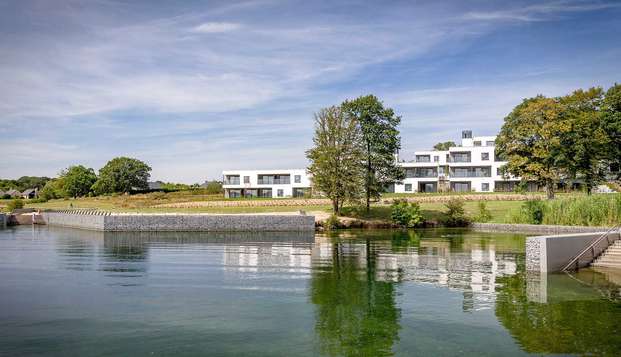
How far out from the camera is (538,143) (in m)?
60.9

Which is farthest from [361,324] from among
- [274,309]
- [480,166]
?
[480,166]

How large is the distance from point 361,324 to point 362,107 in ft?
162

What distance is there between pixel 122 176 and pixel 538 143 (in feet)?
262

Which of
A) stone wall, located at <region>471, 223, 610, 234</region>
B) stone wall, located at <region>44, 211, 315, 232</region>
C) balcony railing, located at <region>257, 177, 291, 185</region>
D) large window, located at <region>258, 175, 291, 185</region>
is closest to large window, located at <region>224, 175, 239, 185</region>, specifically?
balcony railing, located at <region>257, 177, 291, 185</region>

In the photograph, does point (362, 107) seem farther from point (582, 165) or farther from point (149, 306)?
point (149, 306)

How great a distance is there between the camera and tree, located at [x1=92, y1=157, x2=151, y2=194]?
352 ft

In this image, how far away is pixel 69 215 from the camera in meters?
61.6

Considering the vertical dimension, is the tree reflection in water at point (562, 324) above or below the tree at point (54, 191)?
below

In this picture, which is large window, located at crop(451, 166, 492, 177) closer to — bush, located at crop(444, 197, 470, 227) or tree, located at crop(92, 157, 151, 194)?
bush, located at crop(444, 197, 470, 227)

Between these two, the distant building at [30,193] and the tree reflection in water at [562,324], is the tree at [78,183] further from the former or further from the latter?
the tree reflection in water at [562,324]

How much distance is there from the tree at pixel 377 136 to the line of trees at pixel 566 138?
531 inches

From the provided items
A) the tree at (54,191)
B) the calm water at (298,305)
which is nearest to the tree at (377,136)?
the calm water at (298,305)

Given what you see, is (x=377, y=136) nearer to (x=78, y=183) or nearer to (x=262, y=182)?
(x=262, y=182)

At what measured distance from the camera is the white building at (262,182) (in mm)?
102438
